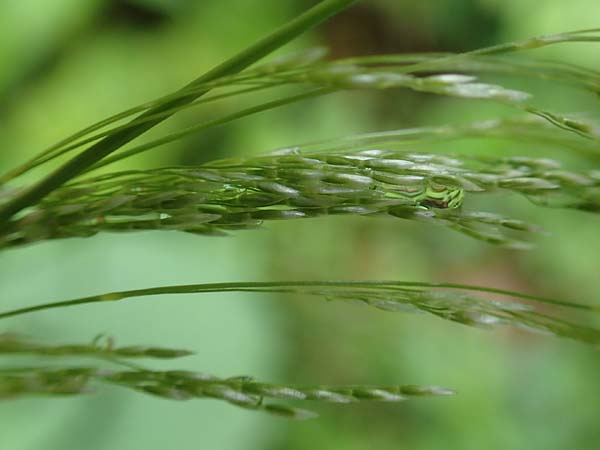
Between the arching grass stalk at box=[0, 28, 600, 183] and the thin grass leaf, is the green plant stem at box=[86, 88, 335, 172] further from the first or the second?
the thin grass leaf

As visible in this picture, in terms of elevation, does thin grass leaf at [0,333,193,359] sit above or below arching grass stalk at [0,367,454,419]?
above

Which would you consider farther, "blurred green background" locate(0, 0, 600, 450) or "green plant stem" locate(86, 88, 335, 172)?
"blurred green background" locate(0, 0, 600, 450)

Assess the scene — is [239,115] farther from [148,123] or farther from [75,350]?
[75,350]

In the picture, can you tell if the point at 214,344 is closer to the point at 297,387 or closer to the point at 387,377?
the point at 387,377

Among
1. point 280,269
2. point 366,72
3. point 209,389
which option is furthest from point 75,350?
point 280,269

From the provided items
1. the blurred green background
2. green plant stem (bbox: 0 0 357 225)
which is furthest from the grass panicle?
the blurred green background

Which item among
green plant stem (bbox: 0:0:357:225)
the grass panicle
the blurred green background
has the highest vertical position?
green plant stem (bbox: 0:0:357:225)
